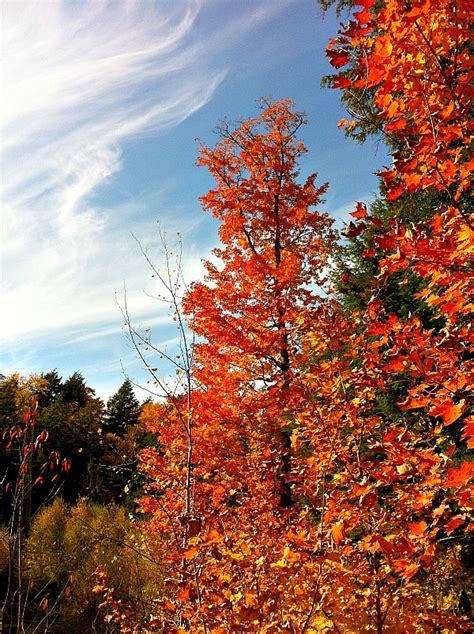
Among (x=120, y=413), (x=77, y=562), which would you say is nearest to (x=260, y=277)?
(x=77, y=562)

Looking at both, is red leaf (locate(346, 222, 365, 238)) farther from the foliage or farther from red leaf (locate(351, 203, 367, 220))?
the foliage

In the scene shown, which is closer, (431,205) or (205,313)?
(205,313)

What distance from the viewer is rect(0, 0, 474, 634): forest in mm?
2248

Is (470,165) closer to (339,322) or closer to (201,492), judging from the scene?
(339,322)

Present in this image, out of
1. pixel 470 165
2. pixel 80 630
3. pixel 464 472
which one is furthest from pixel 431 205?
pixel 80 630

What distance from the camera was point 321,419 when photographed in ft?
9.93

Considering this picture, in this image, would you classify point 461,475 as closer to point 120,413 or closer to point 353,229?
point 353,229

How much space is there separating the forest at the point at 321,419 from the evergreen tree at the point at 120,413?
73.2 ft

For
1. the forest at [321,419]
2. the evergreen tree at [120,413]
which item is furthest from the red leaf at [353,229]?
the evergreen tree at [120,413]

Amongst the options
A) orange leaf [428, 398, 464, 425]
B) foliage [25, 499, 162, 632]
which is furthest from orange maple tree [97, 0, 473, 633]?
foliage [25, 499, 162, 632]

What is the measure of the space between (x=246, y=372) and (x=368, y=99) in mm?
4916

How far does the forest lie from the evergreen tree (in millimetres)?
22325

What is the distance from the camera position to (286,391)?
6836 millimetres

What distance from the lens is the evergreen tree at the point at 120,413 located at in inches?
1527
